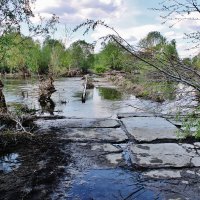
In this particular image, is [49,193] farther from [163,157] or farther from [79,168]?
[163,157]

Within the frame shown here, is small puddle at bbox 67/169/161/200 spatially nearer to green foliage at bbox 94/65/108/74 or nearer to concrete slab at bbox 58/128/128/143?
green foliage at bbox 94/65/108/74

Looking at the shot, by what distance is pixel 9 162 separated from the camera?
736cm

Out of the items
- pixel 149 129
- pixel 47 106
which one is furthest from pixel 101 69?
pixel 149 129

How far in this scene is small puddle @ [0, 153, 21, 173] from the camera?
696cm

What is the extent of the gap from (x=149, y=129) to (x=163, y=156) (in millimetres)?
3000

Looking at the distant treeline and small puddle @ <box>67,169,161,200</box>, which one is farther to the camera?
small puddle @ <box>67,169,161,200</box>

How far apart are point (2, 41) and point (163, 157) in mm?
6305

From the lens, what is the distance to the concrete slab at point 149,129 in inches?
376

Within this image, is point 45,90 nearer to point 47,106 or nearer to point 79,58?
point 47,106

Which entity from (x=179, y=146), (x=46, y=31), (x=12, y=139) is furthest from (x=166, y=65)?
(x=46, y=31)

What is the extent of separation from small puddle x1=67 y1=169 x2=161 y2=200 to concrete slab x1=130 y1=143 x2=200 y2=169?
2.32 feet

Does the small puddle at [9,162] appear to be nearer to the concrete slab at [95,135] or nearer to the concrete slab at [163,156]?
the concrete slab at [95,135]

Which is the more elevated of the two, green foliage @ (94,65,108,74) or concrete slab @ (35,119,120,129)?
green foliage @ (94,65,108,74)

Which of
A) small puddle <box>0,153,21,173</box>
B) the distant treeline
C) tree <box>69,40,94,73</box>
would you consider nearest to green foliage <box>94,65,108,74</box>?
the distant treeline
